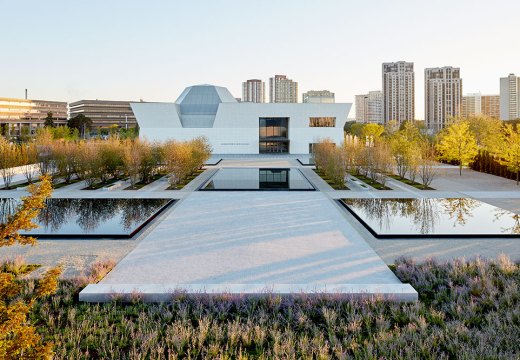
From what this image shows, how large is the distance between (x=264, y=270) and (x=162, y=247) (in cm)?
271

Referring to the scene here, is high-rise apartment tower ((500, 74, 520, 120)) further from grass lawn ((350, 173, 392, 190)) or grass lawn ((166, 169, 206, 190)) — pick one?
grass lawn ((166, 169, 206, 190))

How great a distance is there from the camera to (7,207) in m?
15.0

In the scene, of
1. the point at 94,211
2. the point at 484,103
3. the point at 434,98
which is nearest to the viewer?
the point at 94,211

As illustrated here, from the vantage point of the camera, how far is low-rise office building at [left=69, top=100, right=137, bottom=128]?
138875 mm

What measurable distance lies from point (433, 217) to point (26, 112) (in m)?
130

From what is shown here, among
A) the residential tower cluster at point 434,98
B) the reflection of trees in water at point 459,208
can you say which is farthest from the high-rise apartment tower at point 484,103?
the reflection of trees in water at point 459,208

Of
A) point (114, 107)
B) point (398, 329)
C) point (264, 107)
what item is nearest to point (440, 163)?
point (264, 107)

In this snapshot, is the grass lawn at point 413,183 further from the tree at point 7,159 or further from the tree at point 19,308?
the tree at point 7,159

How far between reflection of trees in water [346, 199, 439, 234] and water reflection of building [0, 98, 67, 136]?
346 feet

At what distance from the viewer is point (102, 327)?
5.63 m

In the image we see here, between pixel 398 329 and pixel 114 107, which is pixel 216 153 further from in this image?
pixel 114 107

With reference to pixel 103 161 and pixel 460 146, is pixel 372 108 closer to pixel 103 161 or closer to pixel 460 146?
pixel 460 146

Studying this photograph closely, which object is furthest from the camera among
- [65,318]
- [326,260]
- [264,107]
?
[264,107]

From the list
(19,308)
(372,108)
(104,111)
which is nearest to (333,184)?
(19,308)
